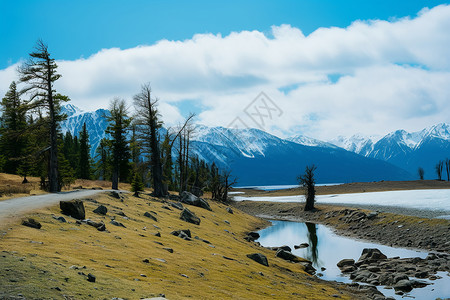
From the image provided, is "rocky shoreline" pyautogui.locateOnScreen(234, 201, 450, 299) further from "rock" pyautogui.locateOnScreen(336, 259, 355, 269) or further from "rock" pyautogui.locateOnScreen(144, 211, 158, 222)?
"rock" pyautogui.locateOnScreen(144, 211, 158, 222)

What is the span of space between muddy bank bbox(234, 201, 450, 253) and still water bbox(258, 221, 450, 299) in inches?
77.3

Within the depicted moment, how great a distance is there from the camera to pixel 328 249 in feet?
139

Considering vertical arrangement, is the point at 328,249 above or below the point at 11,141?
below

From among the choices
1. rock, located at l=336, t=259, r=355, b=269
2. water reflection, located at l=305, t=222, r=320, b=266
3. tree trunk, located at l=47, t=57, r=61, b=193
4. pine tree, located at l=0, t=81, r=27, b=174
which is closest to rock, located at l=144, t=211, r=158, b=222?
tree trunk, located at l=47, t=57, r=61, b=193

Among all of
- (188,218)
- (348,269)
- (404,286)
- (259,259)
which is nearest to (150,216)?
(188,218)

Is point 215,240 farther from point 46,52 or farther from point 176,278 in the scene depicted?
point 46,52

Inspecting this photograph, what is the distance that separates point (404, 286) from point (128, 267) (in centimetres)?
1843

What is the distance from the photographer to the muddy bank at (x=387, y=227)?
3938 centimetres

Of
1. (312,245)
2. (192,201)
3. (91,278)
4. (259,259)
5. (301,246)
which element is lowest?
(312,245)

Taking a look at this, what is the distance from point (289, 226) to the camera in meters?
64.2

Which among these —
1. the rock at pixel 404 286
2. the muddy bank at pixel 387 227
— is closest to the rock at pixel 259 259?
the rock at pixel 404 286

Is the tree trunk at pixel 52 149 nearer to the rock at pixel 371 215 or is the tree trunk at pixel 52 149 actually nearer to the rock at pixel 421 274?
the rock at pixel 421 274

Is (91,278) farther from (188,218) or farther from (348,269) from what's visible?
(188,218)

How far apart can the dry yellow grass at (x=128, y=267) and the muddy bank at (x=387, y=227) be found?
1901 cm
